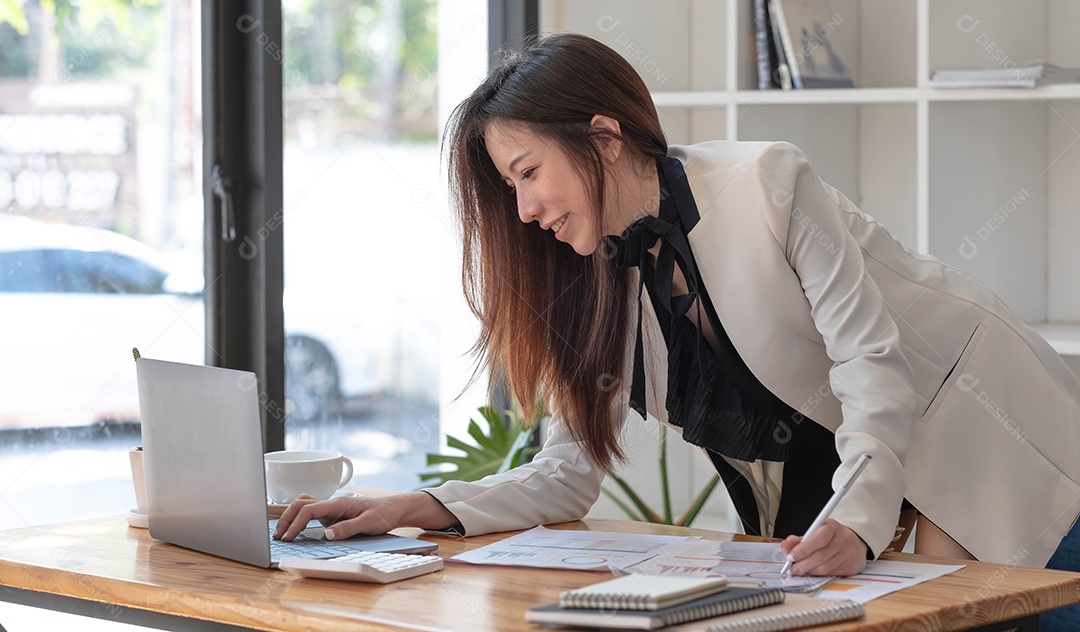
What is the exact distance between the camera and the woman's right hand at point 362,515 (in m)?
1.56

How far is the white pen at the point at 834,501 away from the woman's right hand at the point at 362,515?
0.50 m

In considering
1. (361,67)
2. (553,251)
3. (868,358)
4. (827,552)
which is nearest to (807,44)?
(361,67)

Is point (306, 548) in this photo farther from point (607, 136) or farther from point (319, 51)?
point (319, 51)

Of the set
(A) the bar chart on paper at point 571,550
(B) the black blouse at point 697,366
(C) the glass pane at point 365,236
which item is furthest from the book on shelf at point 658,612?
(C) the glass pane at point 365,236

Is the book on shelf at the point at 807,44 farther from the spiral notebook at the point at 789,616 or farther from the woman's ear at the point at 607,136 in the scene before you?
the spiral notebook at the point at 789,616

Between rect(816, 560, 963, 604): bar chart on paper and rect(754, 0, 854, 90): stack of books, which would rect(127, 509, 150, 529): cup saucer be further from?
rect(754, 0, 854, 90): stack of books

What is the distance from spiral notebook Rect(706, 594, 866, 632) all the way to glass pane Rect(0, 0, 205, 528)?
1.74m

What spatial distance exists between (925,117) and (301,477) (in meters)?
1.66

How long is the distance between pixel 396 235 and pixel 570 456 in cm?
167

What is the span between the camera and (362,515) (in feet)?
5.17

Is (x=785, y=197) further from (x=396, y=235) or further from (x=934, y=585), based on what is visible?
(x=396, y=235)

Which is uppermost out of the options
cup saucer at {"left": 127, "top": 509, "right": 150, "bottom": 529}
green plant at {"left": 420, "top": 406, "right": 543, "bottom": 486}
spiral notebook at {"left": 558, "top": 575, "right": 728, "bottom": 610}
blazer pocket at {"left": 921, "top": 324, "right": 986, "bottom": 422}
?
blazer pocket at {"left": 921, "top": 324, "right": 986, "bottom": 422}

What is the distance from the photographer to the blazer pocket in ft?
5.44

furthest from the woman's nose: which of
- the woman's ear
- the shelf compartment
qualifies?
the shelf compartment
